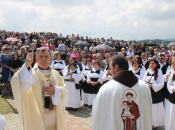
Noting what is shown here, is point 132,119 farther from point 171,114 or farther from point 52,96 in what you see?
point 171,114

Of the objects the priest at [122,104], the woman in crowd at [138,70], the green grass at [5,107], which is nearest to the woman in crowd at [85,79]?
the woman in crowd at [138,70]

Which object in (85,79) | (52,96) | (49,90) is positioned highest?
(49,90)

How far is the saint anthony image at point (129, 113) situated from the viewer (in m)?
2.29

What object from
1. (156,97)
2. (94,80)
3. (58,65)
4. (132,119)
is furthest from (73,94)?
(132,119)

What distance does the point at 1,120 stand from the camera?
6.30 feet

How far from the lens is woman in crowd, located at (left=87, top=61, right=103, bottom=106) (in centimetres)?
706

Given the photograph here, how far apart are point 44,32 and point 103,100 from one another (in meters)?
22.4

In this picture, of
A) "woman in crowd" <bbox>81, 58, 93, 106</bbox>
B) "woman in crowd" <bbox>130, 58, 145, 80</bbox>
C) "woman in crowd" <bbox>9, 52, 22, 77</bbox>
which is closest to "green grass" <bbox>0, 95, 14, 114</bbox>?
"woman in crowd" <bbox>9, 52, 22, 77</bbox>

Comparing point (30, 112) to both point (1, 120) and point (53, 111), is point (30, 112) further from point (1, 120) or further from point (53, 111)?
point (1, 120)

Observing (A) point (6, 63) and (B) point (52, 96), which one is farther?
(A) point (6, 63)

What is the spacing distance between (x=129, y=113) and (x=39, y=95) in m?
1.54

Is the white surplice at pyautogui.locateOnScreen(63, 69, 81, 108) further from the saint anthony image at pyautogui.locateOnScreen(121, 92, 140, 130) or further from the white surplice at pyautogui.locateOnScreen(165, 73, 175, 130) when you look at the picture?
the saint anthony image at pyautogui.locateOnScreen(121, 92, 140, 130)

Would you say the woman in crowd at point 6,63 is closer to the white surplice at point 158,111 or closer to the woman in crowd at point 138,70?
the woman in crowd at point 138,70

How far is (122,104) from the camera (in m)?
2.29
